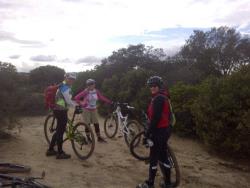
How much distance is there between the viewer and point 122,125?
1026 centimetres

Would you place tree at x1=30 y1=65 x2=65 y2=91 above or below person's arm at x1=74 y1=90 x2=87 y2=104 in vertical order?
above

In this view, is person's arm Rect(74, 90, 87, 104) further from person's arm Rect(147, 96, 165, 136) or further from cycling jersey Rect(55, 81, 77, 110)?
person's arm Rect(147, 96, 165, 136)

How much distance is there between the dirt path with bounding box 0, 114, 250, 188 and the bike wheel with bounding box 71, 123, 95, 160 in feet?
0.53

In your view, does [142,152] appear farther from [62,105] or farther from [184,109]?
[184,109]

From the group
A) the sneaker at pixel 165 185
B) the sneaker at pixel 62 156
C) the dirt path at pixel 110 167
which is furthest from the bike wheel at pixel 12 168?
the sneaker at pixel 165 185

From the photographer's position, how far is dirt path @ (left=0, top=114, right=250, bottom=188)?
716cm

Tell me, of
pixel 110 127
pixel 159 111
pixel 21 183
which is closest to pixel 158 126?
pixel 159 111

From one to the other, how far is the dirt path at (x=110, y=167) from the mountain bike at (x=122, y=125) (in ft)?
A: 1.35

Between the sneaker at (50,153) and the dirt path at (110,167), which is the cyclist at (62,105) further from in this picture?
the dirt path at (110,167)

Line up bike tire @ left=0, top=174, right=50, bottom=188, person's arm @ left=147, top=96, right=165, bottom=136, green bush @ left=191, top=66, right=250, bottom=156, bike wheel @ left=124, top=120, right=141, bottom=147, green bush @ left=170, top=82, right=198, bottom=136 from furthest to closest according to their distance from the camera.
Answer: green bush @ left=170, top=82, right=198, bottom=136, bike wheel @ left=124, top=120, right=141, bottom=147, green bush @ left=191, top=66, right=250, bottom=156, person's arm @ left=147, top=96, right=165, bottom=136, bike tire @ left=0, top=174, right=50, bottom=188

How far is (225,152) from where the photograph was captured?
974 cm

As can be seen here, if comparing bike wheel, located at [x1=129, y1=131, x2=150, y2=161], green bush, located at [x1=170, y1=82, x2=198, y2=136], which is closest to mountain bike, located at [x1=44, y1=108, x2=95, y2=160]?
bike wheel, located at [x1=129, y1=131, x2=150, y2=161]

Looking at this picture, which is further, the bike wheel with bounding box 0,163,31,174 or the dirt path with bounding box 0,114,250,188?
the dirt path with bounding box 0,114,250,188

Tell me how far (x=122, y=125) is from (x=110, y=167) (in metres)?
2.31
